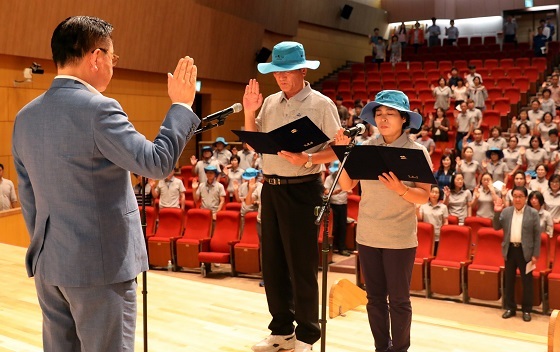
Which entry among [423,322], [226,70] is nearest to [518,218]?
[423,322]

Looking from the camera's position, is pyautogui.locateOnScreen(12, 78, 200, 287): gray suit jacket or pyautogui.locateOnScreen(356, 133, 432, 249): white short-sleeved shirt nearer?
pyautogui.locateOnScreen(12, 78, 200, 287): gray suit jacket

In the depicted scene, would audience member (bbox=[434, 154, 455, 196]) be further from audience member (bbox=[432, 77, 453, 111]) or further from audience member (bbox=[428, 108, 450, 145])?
audience member (bbox=[432, 77, 453, 111])

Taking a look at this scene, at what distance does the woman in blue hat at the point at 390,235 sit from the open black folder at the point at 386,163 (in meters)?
0.08

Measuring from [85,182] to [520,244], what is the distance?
452 cm

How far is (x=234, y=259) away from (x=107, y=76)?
5.27 metres

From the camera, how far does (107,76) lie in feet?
4.70

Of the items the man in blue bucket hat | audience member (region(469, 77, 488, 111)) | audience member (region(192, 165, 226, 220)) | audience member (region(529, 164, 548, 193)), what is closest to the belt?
the man in blue bucket hat

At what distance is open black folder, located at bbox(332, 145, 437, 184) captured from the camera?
213 centimetres

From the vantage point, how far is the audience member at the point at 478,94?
9508 mm

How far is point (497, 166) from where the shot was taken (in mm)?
7242

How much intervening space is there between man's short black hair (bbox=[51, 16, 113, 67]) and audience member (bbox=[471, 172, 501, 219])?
5.63 m

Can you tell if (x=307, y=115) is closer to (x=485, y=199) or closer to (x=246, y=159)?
(x=485, y=199)

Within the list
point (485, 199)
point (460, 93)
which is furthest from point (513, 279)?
point (460, 93)

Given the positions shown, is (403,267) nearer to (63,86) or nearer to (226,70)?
(63,86)
